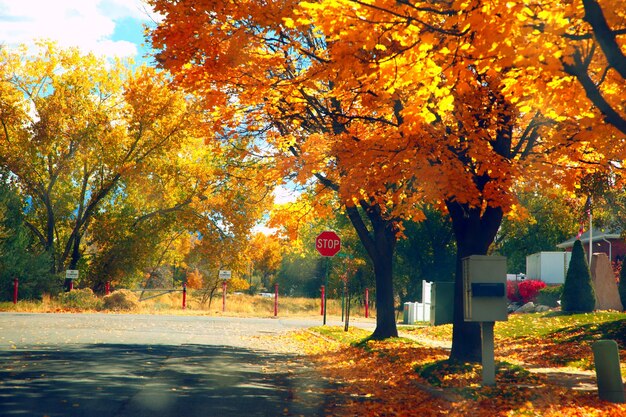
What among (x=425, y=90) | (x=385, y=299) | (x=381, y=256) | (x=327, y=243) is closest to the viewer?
(x=425, y=90)

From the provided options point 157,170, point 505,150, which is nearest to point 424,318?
point 157,170

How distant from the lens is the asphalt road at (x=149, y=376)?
9.63 metres

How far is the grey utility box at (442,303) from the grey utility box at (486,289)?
702 inches

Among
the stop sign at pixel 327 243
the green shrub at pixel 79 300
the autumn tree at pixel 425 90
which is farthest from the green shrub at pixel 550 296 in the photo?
the green shrub at pixel 79 300

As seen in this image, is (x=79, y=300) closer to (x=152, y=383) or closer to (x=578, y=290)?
(x=578, y=290)

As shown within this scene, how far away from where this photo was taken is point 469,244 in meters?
14.7

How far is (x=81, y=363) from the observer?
13938 millimetres

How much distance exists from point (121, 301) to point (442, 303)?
1703 cm

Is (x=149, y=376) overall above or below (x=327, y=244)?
below

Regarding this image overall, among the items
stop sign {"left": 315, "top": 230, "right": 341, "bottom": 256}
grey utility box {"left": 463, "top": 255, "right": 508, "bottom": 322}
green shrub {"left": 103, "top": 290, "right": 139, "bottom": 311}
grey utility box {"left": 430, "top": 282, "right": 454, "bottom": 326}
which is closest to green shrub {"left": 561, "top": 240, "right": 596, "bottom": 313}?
grey utility box {"left": 430, "top": 282, "right": 454, "bottom": 326}

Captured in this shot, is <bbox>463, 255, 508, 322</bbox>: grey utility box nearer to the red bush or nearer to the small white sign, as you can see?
the red bush

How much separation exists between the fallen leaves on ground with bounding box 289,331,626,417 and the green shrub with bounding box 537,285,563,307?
16903 mm

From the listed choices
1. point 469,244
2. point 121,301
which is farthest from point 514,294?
point 469,244

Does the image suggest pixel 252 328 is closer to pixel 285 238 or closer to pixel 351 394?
pixel 285 238
